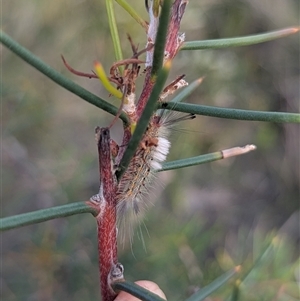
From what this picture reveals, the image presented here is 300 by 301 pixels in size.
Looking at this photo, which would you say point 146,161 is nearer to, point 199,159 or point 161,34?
point 199,159

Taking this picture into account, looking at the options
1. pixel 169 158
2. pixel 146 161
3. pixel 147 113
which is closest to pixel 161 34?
pixel 147 113

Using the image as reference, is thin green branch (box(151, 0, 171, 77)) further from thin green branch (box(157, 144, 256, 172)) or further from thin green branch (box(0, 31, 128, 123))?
thin green branch (box(157, 144, 256, 172))

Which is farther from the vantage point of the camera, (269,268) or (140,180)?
(269,268)

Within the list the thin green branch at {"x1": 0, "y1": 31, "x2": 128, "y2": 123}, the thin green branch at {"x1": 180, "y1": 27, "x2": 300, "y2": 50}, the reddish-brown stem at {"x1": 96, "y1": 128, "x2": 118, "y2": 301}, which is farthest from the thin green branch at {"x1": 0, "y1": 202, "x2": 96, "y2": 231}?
the thin green branch at {"x1": 180, "y1": 27, "x2": 300, "y2": 50}

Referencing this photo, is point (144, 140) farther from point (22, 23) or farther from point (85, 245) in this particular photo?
point (22, 23)

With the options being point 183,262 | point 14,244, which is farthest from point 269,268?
point 14,244

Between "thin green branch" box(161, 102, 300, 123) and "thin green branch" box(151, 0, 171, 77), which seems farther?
"thin green branch" box(161, 102, 300, 123)
